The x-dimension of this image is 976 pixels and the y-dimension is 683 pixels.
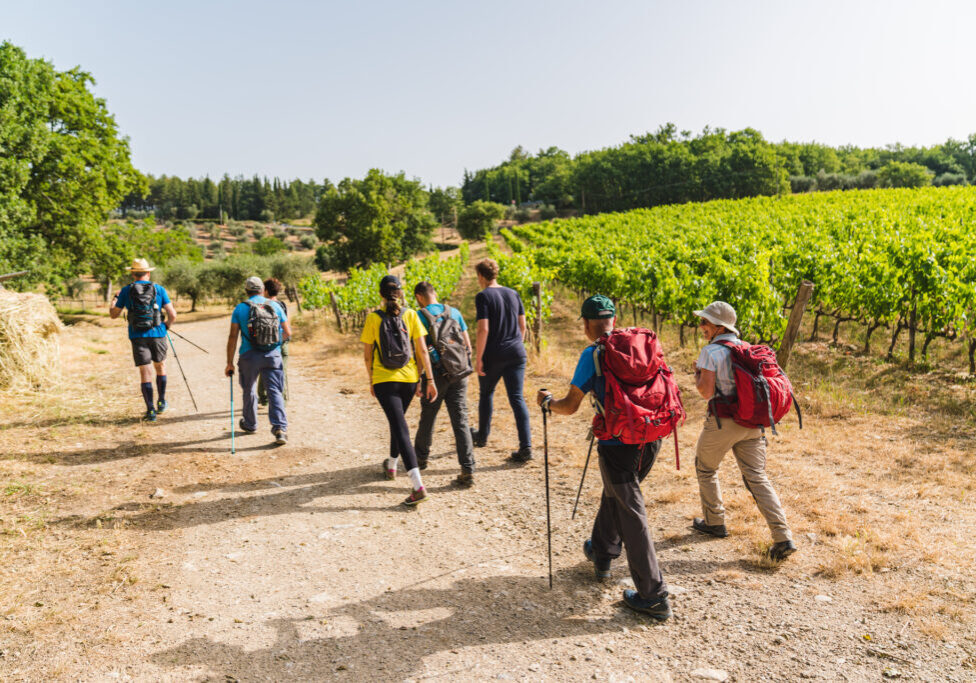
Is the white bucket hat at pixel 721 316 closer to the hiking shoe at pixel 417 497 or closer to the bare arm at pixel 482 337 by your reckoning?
the bare arm at pixel 482 337

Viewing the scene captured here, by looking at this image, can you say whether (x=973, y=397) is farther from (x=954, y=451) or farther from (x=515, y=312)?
(x=515, y=312)

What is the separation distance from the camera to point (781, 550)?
3752mm

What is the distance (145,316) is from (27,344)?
11.1 ft

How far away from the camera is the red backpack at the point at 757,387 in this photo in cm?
348

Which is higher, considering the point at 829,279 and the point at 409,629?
the point at 829,279

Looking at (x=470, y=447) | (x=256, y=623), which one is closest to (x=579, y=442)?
(x=470, y=447)

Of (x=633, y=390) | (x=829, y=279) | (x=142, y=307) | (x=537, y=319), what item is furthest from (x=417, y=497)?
(x=829, y=279)

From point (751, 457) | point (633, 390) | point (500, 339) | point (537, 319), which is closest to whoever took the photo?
point (633, 390)

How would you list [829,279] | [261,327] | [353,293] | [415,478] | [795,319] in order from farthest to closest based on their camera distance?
[353,293]
[829,279]
[795,319]
[261,327]
[415,478]

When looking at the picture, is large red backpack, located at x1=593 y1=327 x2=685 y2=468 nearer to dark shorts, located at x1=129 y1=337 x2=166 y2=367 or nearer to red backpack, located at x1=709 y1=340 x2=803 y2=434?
red backpack, located at x1=709 y1=340 x2=803 y2=434

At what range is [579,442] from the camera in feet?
21.5

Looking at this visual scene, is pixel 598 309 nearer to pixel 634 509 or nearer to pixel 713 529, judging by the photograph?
pixel 634 509

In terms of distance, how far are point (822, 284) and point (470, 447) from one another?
29.3ft

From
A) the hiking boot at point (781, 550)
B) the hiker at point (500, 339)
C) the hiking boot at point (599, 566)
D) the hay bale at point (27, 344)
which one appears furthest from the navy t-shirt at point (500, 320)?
the hay bale at point (27, 344)
